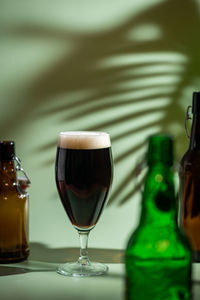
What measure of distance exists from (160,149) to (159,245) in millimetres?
164

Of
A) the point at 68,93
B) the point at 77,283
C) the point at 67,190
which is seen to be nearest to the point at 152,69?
the point at 68,93

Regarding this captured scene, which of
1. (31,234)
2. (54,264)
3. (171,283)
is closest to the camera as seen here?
(171,283)

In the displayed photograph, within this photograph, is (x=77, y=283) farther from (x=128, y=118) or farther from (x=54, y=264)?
(x=128, y=118)

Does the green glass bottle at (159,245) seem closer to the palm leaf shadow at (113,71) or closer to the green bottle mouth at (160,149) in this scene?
the green bottle mouth at (160,149)

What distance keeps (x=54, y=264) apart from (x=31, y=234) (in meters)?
0.23

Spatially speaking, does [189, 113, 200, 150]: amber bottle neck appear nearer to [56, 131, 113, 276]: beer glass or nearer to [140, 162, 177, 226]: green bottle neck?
[56, 131, 113, 276]: beer glass

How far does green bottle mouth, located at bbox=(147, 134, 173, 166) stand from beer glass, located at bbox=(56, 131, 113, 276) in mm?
241

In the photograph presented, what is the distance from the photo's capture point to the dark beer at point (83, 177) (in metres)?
1.08

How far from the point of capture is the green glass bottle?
850mm

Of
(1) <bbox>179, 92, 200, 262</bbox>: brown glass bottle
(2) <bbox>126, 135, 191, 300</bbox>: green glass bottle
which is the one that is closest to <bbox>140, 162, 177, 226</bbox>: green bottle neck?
(2) <bbox>126, 135, 191, 300</bbox>: green glass bottle

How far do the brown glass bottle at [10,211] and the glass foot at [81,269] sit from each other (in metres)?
0.12

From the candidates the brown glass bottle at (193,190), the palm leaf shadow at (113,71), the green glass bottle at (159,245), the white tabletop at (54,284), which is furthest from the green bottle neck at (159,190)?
the palm leaf shadow at (113,71)

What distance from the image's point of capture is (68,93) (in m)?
1.44

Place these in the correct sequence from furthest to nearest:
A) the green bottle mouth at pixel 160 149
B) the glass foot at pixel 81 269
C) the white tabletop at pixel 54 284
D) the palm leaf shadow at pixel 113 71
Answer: the palm leaf shadow at pixel 113 71 → the glass foot at pixel 81 269 → the white tabletop at pixel 54 284 → the green bottle mouth at pixel 160 149
